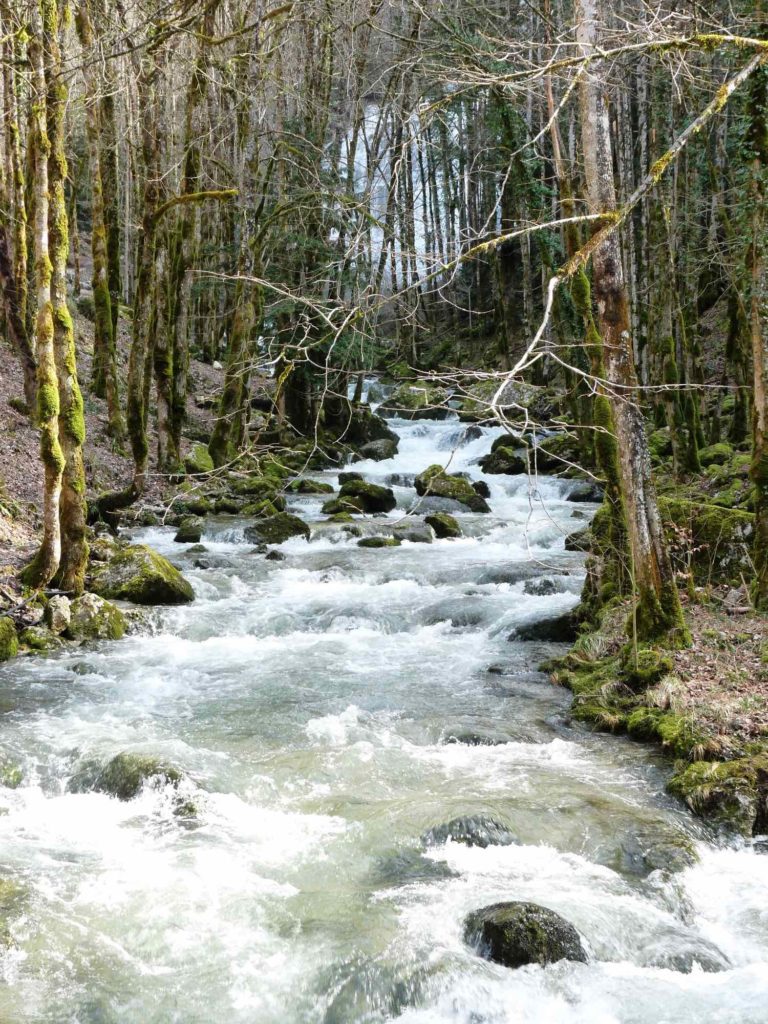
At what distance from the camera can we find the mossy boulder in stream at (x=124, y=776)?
6.62 metres

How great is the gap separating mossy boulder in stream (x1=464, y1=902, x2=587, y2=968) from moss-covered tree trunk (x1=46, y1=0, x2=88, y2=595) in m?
7.65

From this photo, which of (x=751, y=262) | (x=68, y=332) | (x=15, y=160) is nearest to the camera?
(x=751, y=262)

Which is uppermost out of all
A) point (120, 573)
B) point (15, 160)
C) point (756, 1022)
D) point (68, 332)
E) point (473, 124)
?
point (473, 124)

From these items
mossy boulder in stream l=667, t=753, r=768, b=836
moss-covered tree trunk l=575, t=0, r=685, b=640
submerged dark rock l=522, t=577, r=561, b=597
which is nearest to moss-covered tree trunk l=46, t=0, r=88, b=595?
submerged dark rock l=522, t=577, r=561, b=597

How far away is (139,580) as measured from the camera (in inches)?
469

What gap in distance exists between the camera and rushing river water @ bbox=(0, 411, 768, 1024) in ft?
14.7

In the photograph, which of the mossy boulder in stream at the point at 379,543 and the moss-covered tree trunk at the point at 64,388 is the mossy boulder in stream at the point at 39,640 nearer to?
the moss-covered tree trunk at the point at 64,388

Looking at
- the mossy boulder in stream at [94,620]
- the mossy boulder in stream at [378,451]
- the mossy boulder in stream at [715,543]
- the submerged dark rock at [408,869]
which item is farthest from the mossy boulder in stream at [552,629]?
the mossy boulder in stream at [378,451]

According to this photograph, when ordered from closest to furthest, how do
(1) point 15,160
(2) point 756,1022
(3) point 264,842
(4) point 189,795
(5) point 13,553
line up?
(2) point 756,1022 → (3) point 264,842 → (4) point 189,795 → (5) point 13,553 → (1) point 15,160

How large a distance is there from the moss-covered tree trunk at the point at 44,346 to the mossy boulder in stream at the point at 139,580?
1.27 m

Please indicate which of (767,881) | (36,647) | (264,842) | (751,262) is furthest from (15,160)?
(767,881)

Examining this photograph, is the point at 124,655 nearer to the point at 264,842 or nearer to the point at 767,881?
the point at 264,842

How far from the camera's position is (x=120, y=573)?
12047 mm

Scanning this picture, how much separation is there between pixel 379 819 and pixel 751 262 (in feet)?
21.9
